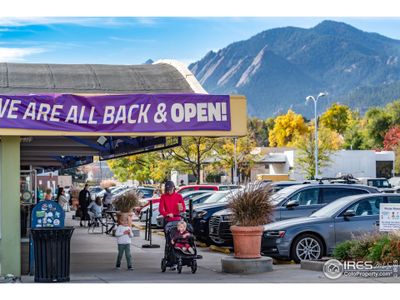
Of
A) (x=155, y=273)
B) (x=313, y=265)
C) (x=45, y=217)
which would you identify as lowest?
(x=155, y=273)

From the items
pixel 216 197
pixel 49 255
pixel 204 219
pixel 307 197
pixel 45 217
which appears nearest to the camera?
pixel 49 255

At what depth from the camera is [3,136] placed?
1495cm

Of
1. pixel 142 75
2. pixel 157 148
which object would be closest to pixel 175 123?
pixel 142 75

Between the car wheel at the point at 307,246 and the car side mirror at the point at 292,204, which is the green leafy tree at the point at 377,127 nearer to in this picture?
the car side mirror at the point at 292,204

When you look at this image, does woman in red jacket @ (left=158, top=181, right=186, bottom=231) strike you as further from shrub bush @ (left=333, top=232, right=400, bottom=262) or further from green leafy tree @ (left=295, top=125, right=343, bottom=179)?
green leafy tree @ (left=295, top=125, right=343, bottom=179)

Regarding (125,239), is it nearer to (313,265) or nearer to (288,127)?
(313,265)

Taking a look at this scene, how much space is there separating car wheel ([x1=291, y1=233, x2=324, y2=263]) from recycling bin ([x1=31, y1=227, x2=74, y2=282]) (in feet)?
18.0

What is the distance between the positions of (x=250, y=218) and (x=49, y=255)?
3.94 meters

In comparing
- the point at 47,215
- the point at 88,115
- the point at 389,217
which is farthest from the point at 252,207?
the point at 47,215

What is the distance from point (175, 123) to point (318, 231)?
4.25 m

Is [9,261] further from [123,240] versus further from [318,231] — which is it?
Result: [318,231]

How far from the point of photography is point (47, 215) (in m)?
15.2

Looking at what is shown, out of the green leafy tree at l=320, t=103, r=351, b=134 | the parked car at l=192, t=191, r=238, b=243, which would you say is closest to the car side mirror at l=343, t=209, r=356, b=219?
the parked car at l=192, t=191, r=238, b=243

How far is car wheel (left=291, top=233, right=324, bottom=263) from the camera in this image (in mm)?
17500
